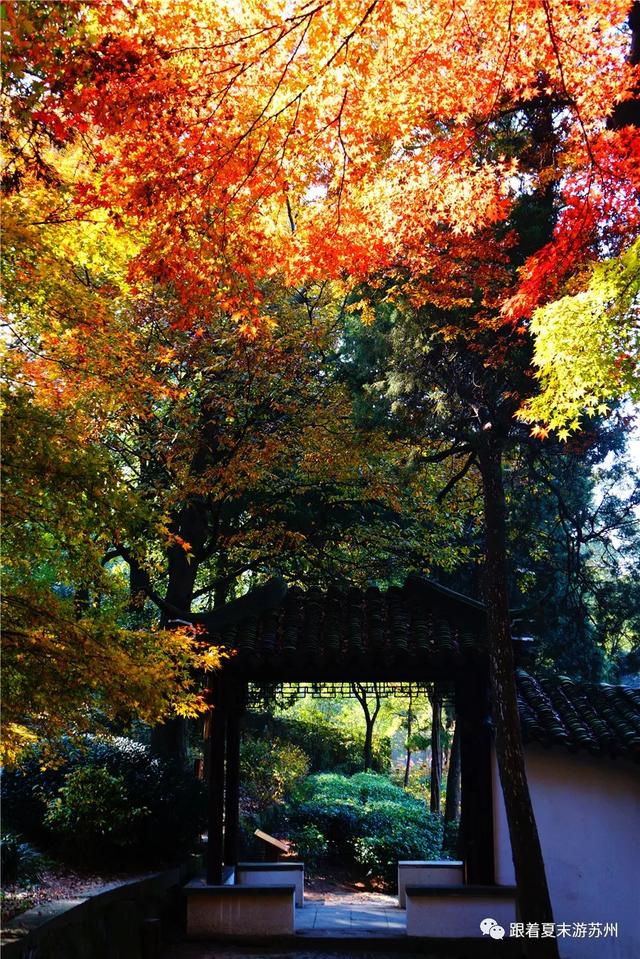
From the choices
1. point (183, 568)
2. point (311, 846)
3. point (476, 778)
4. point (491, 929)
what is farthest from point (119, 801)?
point (311, 846)

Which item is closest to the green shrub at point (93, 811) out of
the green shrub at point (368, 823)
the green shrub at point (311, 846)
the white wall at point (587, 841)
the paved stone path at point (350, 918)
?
the paved stone path at point (350, 918)

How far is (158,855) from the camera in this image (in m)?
9.84

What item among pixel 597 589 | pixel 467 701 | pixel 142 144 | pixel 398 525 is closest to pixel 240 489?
pixel 398 525

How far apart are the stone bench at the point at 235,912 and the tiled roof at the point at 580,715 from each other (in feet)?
11.2

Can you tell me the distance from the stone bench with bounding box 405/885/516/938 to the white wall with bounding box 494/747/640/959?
25 centimetres

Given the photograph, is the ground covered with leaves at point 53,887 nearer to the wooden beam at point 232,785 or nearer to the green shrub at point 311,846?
the wooden beam at point 232,785

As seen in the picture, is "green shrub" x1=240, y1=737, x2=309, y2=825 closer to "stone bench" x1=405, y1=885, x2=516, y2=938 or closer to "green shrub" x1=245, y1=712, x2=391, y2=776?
"green shrub" x1=245, y1=712, x2=391, y2=776

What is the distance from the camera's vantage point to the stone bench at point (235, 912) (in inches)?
360

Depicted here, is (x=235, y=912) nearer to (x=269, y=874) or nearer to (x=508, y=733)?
(x=269, y=874)

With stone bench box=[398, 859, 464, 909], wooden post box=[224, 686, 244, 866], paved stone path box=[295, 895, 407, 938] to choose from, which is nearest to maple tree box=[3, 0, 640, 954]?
paved stone path box=[295, 895, 407, 938]

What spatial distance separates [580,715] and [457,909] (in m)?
2.57

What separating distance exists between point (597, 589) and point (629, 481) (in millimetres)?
2416

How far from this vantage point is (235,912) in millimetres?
9203

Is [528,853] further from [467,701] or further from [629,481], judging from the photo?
[629,481]
